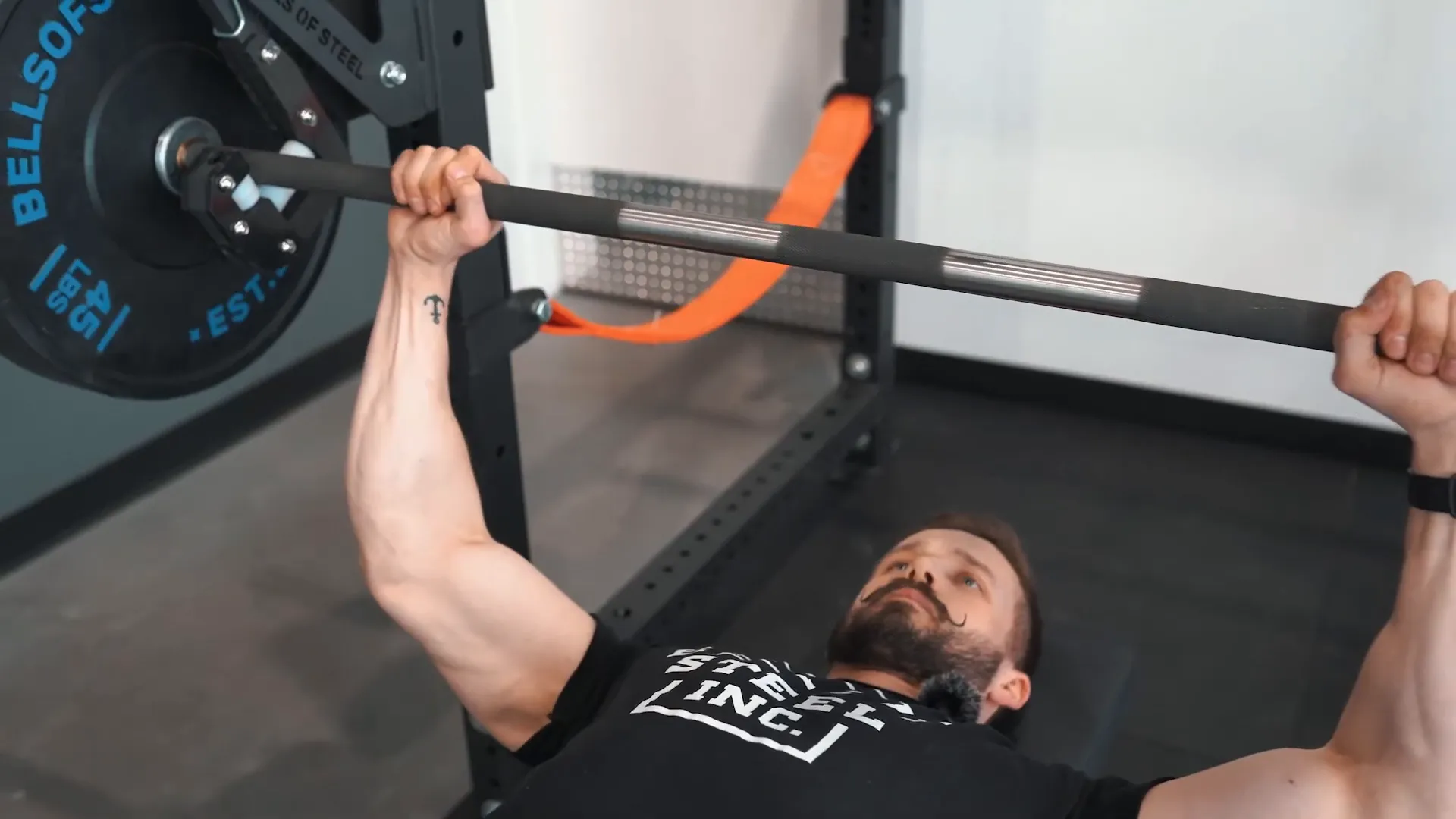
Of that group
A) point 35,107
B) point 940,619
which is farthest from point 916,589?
point 35,107

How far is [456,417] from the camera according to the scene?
1573mm

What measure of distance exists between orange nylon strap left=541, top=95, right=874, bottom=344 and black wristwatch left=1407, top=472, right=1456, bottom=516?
1324 millimetres

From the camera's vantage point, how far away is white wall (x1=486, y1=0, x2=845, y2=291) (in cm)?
297

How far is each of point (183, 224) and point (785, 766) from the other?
0.91 metres

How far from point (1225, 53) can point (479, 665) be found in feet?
6.44

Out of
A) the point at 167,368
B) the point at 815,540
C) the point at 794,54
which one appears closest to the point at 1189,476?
the point at 815,540

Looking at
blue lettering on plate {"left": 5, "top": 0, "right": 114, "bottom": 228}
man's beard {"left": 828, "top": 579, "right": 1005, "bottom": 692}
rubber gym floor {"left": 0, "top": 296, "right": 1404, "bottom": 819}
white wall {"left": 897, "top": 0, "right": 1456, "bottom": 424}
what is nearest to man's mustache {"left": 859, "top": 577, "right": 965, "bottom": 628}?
man's beard {"left": 828, "top": 579, "right": 1005, "bottom": 692}

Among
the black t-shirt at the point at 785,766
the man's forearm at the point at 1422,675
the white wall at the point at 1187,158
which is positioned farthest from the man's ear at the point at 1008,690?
the white wall at the point at 1187,158

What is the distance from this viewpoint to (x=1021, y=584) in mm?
1651

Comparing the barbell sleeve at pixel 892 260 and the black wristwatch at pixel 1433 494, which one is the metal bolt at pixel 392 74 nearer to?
the barbell sleeve at pixel 892 260

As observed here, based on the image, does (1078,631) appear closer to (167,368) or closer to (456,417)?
(456,417)

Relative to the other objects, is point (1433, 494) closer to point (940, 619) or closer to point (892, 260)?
point (892, 260)

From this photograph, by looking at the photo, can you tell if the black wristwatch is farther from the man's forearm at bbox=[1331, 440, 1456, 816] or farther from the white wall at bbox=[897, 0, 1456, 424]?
the white wall at bbox=[897, 0, 1456, 424]

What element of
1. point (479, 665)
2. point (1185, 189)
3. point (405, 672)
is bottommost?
point (405, 672)
